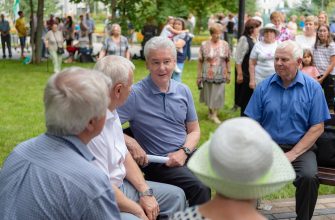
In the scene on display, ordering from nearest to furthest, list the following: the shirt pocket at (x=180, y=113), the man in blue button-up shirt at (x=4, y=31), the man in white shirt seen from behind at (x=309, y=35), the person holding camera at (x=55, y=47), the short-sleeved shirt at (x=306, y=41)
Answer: the shirt pocket at (x=180, y=113)
the short-sleeved shirt at (x=306, y=41)
the man in white shirt seen from behind at (x=309, y=35)
the person holding camera at (x=55, y=47)
the man in blue button-up shirt at (x=4, y=31)

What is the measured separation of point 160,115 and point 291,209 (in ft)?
5.16

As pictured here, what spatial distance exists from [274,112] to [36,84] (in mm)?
8994

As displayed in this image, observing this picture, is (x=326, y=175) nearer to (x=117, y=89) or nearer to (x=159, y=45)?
(x=159, y=45)

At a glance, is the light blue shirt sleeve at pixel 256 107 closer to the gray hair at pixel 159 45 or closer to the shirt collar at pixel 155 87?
the shirt collar at pixel 155 87

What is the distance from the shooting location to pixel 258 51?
22.8 feet

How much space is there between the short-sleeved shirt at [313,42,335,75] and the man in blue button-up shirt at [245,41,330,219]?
375 cm

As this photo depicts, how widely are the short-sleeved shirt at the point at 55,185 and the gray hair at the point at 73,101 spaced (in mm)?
69

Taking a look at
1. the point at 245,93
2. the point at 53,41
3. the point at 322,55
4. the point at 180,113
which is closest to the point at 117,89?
the point at 180,113

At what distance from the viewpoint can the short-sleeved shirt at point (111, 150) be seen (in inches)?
105

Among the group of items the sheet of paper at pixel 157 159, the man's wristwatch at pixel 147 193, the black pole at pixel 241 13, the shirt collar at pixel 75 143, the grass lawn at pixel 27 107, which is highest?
the black pole at pixel 241 13

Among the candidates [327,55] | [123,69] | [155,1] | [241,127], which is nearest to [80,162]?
[241,127]

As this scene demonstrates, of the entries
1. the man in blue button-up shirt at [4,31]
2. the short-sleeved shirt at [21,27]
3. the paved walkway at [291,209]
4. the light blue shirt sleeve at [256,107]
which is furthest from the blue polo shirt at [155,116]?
the short-sleeved shirt at [21,27]

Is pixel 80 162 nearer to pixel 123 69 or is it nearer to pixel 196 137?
pixel 123 69

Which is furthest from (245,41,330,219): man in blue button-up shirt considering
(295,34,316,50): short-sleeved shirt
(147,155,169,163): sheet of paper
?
(295,34,316,50): short-sleeved shirt
